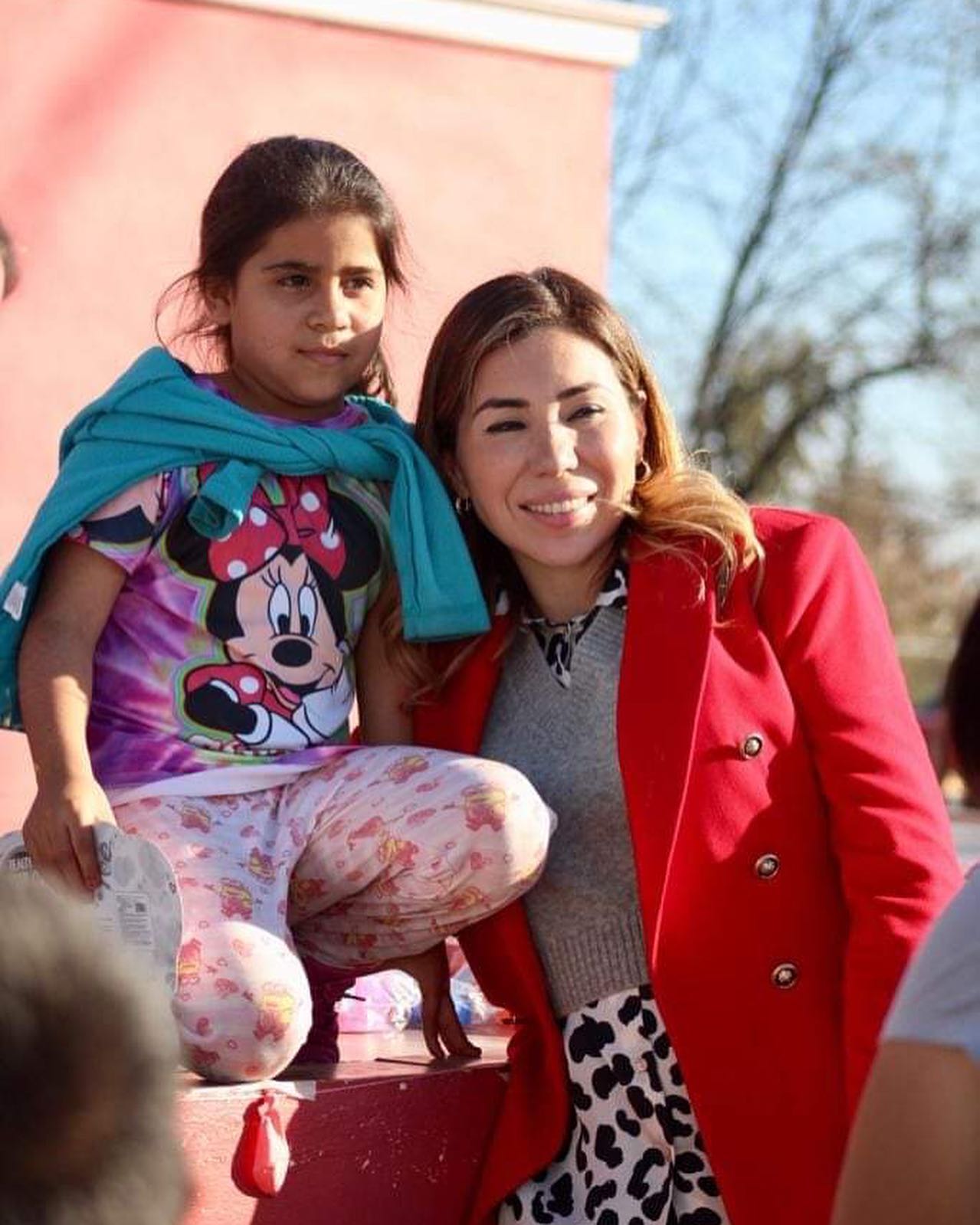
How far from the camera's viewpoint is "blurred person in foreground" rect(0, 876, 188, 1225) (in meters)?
0.98

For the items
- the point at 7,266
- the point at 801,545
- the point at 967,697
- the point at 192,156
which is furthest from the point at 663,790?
the point at 192,156

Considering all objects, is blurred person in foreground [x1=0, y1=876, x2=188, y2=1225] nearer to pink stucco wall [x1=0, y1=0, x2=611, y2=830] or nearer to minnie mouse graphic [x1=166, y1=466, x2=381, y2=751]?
minnie mouse graphic [x1=166, y1=466, x2=381, y2=751]

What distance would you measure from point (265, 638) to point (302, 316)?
0.42 metres

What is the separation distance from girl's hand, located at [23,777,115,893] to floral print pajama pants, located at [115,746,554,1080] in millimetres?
130

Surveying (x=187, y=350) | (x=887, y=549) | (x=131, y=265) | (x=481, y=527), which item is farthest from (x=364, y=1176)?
(x=887, y=549)

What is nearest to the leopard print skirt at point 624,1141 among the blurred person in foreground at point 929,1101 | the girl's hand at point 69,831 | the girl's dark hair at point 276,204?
the girl's hand at point 69,831

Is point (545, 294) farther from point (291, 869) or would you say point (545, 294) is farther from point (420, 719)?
point (291, 869)

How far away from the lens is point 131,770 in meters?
2.78

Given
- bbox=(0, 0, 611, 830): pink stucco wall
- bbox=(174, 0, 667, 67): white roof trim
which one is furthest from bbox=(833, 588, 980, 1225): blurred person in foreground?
bbox=(174, 0, 667, 67): white roof trim

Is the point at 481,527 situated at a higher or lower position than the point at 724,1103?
higher

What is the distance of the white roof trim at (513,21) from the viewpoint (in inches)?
195

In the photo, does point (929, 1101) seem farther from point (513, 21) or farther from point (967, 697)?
point (513, 21)

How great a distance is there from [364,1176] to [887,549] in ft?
62.3

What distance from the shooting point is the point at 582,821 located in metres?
2.87
